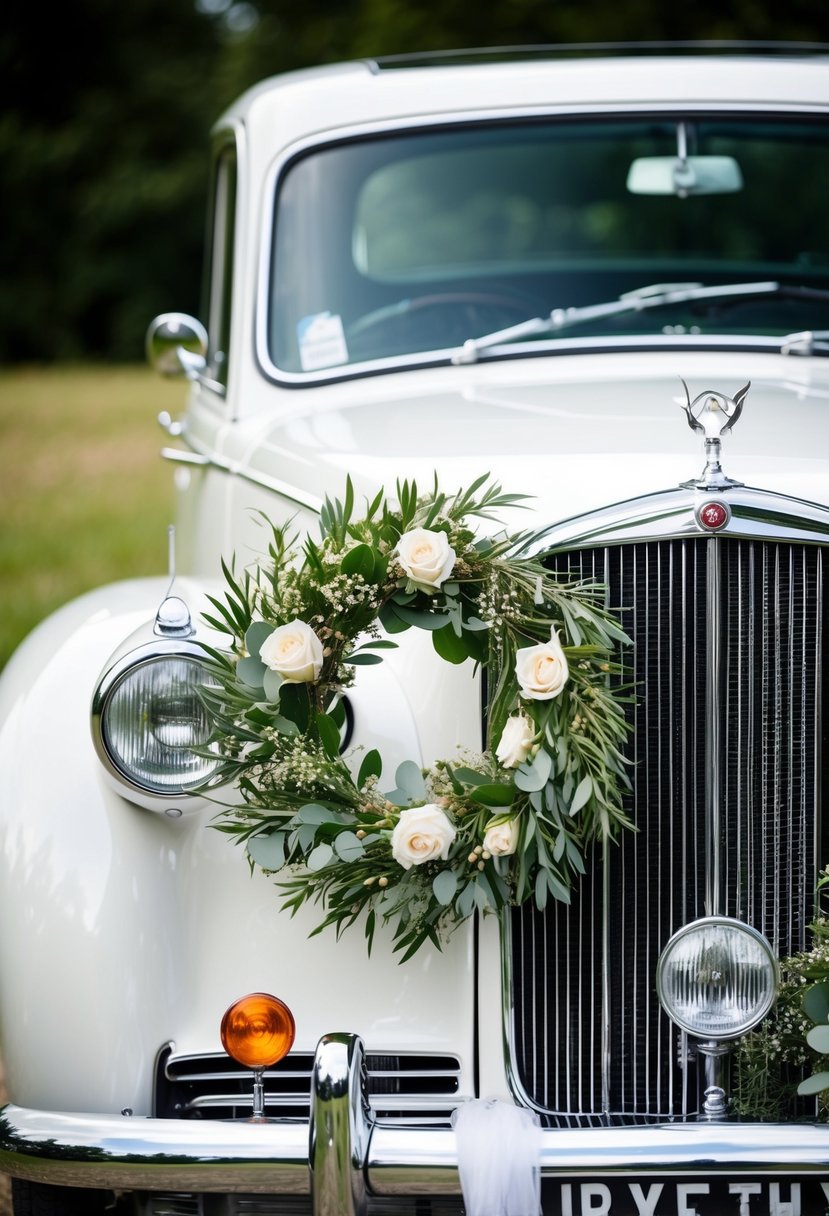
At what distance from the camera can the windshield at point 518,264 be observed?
10.8ft

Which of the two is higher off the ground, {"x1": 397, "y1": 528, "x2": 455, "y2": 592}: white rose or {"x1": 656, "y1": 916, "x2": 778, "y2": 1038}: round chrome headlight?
{"x1": 397, "y1": 528, "x2": 455, "y2": 592}: white rose

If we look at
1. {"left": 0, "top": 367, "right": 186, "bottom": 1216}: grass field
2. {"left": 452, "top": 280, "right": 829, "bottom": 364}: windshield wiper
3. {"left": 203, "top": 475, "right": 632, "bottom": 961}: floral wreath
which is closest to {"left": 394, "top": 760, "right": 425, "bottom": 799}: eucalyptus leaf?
{"left": 203, "top": 475, "right": 632, "bottom": 961}: floral wreath

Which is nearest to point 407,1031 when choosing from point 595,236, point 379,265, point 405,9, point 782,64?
point 379,265

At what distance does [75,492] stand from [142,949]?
31.0 feet

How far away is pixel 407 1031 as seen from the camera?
2150 mm

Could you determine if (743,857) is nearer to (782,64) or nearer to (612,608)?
(612,608)

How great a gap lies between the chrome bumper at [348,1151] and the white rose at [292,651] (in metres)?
0.54

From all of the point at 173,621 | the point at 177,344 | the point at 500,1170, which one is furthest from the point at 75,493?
the point at 500,1170

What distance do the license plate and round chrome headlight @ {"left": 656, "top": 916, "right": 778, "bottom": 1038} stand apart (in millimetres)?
239

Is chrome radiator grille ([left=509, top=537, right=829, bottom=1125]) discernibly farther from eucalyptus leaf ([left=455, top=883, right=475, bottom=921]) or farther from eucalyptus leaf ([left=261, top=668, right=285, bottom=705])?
eucalyptus leaf ([left=261, top=668, right=285, bottom=705])

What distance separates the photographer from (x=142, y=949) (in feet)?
7.06

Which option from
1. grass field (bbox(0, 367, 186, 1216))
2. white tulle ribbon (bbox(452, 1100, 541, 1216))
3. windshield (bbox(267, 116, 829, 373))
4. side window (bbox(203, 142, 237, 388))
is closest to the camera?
white tulle ribbon (bbox(452, 1100, 541, 1216))

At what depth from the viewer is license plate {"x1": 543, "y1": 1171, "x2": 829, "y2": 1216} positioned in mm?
1847

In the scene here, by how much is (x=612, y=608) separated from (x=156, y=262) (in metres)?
26.2
